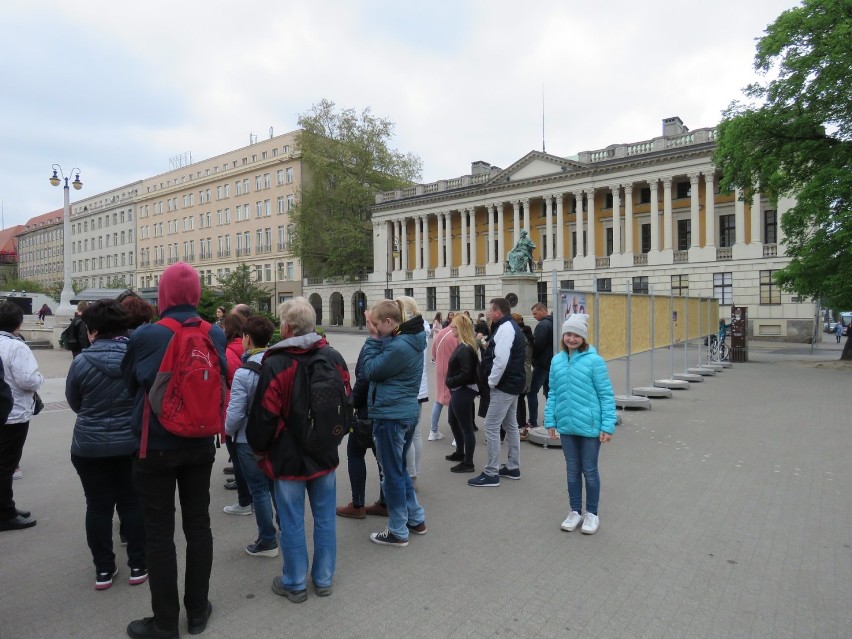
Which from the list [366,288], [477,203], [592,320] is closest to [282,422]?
[592,320]

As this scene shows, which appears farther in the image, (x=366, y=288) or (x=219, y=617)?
(x=366, y=288)

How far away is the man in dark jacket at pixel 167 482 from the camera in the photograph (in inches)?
128

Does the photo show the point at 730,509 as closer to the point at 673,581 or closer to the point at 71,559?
the point at 673,581

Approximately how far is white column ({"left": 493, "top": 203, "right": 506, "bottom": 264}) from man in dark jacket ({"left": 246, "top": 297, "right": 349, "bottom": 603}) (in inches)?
2021

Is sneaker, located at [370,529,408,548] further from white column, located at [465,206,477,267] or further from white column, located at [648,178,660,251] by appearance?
white column, located at [465,206,477,267]

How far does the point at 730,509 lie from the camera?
5535 millimetres

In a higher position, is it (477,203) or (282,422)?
(477,203)

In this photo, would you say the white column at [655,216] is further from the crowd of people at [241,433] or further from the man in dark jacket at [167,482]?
the man in dark jacket at [167,482]

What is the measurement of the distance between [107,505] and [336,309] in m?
61.4

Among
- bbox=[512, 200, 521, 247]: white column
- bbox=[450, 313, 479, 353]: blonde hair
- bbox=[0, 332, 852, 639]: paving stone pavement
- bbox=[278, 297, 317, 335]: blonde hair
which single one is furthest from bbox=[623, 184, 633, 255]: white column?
bbox=[278, 297, 317, 335]: blonde hair

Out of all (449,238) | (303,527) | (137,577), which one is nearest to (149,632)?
(137,577)

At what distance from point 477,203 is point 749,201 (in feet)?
113

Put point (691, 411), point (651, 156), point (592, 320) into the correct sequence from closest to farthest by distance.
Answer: point (592, 320)
point (691, 411)
point (651, 156)

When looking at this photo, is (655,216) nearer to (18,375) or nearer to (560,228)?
(560,228)
